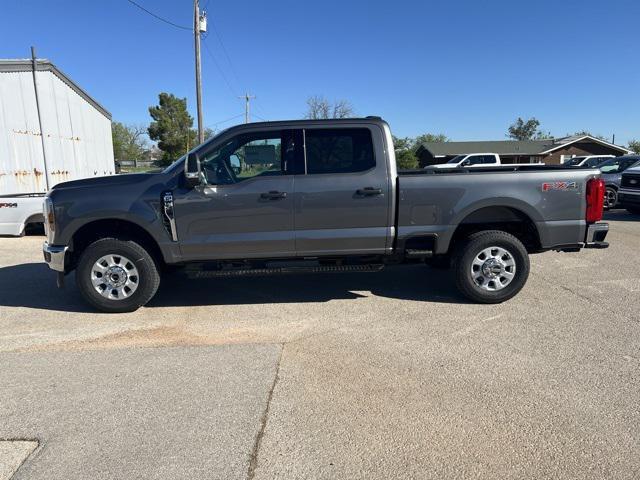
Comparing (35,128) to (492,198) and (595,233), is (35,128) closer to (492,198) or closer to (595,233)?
(492,198)

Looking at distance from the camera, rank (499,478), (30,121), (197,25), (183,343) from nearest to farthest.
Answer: (499,478)
(183,343)
(30,121)
(197,25)

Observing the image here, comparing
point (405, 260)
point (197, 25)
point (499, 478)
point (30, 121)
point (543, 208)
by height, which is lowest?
point (499, 478)

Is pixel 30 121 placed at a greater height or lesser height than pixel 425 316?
greater

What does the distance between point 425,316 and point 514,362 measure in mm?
1241

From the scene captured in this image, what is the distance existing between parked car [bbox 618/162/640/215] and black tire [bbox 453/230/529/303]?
33.7ft

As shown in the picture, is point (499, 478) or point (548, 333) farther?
point (548, 333)

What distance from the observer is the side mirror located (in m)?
4.77

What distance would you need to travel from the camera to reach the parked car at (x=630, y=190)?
13016 mm

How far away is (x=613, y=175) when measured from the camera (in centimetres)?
1478

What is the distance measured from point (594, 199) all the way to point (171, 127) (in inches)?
2124

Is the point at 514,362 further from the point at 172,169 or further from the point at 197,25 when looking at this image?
the point at 197,25

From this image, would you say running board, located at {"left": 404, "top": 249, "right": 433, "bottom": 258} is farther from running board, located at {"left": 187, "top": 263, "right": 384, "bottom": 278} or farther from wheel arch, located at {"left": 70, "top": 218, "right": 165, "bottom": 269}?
wheel arch, located at {"left": 70, "top": 218, "right": 165, "bottom": 269}

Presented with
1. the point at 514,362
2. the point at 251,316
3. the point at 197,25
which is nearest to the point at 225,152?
the point at 251,316

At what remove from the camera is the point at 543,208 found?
513 centimetres
